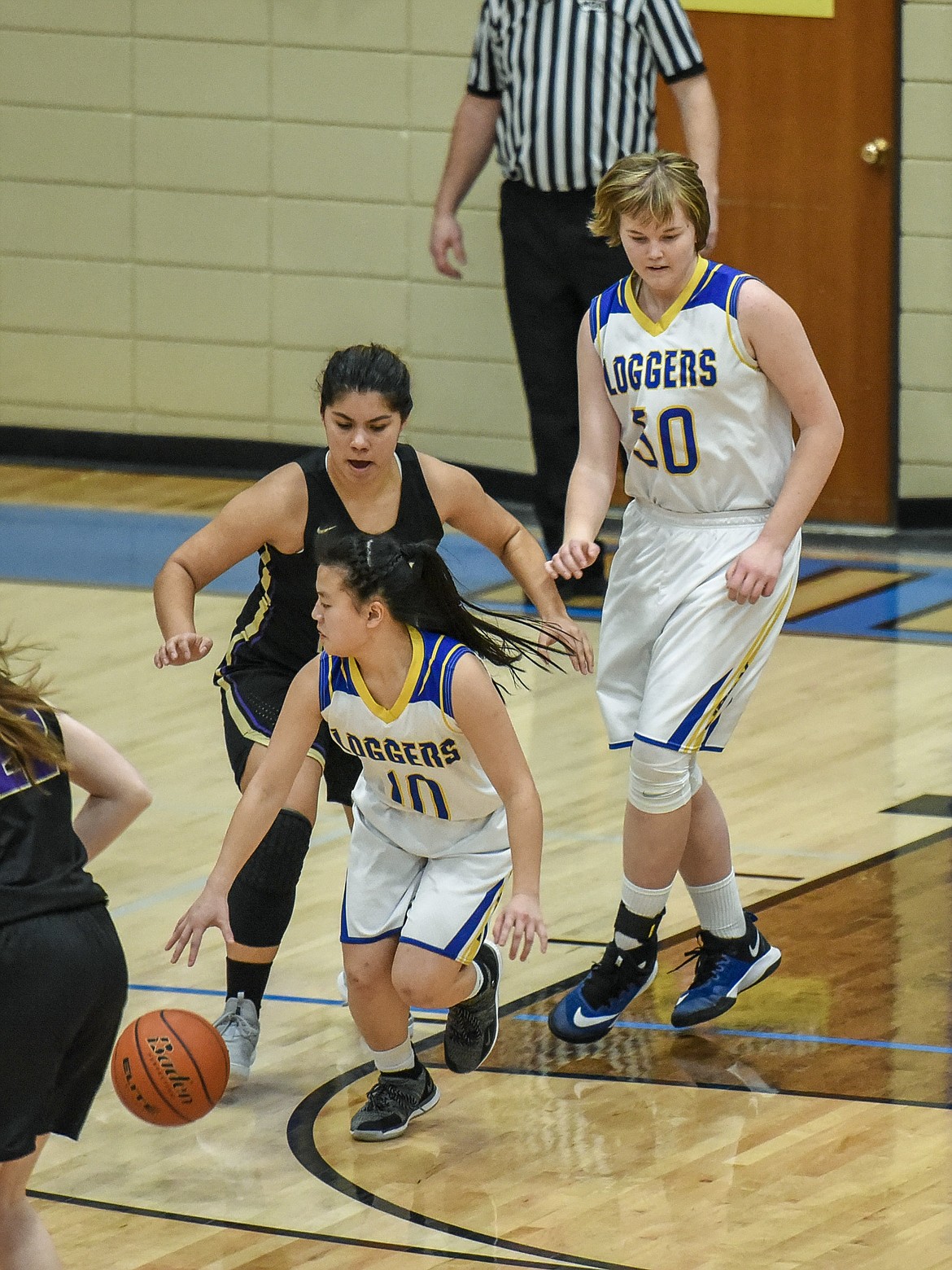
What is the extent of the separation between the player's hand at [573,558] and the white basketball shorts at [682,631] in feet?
0.48

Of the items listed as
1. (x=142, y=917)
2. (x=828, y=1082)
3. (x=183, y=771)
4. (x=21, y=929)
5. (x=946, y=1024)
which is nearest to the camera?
(x=21, y=929)

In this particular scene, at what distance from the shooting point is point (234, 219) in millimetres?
9797

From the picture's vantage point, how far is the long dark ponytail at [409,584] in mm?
3787

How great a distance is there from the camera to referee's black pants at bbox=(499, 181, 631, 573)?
25.6ft

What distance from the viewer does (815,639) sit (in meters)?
7.50

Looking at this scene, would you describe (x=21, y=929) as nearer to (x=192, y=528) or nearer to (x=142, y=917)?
(x=142, y=917)

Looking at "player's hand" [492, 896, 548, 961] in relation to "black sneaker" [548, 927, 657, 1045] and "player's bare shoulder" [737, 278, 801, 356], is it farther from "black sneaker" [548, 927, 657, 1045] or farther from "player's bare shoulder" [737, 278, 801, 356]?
"player's bare shoulder" [737, 278, 801, 356]

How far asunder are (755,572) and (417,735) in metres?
0.72

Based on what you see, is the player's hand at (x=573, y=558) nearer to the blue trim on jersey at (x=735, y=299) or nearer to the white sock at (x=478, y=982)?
the blue trim on jersey at (x=735, y=299)

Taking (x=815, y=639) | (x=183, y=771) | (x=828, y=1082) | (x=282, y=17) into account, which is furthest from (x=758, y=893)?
(x=282, y=17)

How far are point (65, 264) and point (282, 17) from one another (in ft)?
4.81

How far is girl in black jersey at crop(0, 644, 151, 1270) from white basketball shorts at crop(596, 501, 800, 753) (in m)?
1.44

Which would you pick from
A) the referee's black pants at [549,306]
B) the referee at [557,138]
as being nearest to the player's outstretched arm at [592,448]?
the referee at [557,138]

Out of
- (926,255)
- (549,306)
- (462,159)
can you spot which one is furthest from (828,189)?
(462,159)
